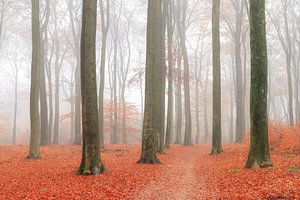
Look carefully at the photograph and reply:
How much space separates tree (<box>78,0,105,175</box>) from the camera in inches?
455

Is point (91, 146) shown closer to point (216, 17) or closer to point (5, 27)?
point (216, 17)

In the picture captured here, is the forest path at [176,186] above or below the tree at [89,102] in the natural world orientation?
below

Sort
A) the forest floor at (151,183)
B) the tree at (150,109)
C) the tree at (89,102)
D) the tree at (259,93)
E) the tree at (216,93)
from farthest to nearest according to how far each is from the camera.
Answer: the tree at (216,93) < the tree at (150,109) < the tree at (89,102) < the tree at (259,93) < the forest floor at (151,183)

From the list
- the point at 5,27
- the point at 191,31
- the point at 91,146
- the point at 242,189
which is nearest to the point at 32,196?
the point at 91,146

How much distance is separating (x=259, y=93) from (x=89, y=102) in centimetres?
578

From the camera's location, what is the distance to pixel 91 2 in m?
11.9

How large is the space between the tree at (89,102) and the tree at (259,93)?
532 centimetres

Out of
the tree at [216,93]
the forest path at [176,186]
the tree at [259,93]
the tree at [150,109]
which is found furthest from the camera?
the tree at [216,93]

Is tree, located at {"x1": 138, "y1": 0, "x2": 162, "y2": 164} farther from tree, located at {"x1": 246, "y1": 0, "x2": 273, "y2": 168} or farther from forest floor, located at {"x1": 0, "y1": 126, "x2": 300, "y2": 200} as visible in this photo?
tree, located at {"x1": 246, "y1": 0, "x2": 273, "y2": 168}

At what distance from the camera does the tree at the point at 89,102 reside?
1155cm

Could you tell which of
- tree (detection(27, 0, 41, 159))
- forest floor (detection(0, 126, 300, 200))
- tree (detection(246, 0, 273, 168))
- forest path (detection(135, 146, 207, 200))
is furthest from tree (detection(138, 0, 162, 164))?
tree (detection(27, 0, 41, 159))

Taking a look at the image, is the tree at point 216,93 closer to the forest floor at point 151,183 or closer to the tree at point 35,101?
the forest floor at point 151,183

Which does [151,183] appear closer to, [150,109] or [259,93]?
[259,93]

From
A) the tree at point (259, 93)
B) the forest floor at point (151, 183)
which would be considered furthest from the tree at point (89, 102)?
the tree at point (259, 93)
